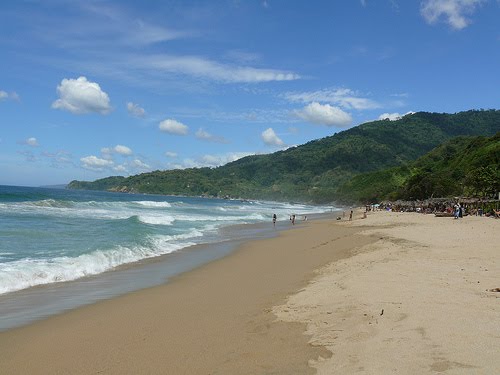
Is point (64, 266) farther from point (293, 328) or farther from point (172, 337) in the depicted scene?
point (293, 328)

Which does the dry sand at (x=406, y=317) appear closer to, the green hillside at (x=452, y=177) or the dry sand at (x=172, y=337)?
the dry sand at (x=172, y=337)

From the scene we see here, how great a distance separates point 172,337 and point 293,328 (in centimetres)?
187

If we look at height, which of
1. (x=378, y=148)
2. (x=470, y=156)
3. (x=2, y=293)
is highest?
(x=378, y=148)

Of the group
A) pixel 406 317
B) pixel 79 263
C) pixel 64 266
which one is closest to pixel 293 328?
pixel 406 317

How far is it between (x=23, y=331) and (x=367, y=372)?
19.5 feet

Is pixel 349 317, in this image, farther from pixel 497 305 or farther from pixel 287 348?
pixel 497 305

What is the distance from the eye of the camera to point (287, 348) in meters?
5.34

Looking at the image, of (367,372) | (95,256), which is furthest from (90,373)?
(95,256)

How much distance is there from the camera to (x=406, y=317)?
5.63 metres

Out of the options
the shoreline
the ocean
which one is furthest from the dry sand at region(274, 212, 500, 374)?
the ocean

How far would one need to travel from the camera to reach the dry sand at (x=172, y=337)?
5.18m

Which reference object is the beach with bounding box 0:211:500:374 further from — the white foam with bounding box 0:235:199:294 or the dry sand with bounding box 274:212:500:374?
the white foam with bounding box 0:235:199:294

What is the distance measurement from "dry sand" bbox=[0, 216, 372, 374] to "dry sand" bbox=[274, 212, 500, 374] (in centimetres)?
45

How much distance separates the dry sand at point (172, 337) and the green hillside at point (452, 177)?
43.2 metres
